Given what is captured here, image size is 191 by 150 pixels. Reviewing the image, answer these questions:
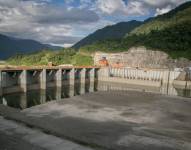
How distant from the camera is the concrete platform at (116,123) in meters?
15.1

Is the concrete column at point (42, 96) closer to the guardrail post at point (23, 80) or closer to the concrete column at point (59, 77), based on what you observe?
the guardrail post at point (23, 80)

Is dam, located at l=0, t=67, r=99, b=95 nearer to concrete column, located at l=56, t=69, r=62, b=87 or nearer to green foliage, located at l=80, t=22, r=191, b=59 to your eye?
concrete column, located at l=56, t=69, r=62, b=87

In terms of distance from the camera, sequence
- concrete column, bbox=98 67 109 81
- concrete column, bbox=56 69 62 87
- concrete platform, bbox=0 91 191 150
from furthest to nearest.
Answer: concrete column, bbox=98 67 109 81
concrete column, bbox=56 69 62 87
concrete platform, bbox=0 91 191 150

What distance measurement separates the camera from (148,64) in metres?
121

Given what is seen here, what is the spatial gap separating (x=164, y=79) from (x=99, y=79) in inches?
968

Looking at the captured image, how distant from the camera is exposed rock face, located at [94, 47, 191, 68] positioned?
11481 cm

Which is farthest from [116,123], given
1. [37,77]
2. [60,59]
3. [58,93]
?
[60,59]

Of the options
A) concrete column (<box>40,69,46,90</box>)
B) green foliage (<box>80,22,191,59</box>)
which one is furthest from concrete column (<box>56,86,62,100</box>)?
green foliage (<box>80,22,191,59</box>)

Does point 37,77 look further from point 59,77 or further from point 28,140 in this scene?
point 28,140

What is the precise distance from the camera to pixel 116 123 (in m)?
21.7

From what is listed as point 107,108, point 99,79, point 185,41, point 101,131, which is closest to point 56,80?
point 99,79

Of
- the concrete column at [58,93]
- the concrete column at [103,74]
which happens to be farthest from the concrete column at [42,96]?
the concrete column at [103,74]

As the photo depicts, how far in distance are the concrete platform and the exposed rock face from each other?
81.7m

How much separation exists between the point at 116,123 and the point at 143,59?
4074 inches
